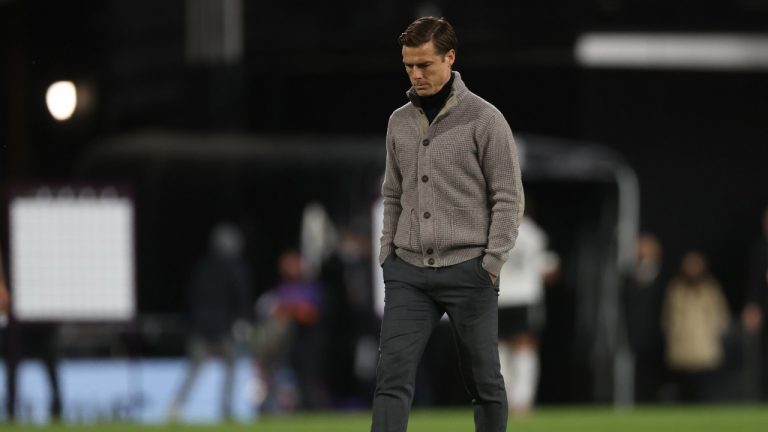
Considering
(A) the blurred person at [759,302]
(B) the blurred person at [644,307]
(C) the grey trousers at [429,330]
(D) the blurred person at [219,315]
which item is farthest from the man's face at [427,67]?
(A) the blurred person at [759,302]

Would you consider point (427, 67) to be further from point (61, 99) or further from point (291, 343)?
point (61, 99)

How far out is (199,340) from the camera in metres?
18.0

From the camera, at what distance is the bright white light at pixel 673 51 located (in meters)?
20.9

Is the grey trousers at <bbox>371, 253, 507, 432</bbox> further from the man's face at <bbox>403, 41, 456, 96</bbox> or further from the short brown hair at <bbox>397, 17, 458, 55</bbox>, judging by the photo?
the short brown hair at <bbox>397, 17, 458, 55</bbox>

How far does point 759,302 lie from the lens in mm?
20500

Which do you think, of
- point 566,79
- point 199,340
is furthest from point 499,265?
point 566,79

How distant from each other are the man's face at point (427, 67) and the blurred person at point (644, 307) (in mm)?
13502

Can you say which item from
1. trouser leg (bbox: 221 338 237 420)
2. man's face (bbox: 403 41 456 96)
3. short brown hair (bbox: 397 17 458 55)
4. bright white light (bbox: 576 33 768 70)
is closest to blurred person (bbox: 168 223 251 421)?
trouser leg (bbox: 221 338 237 420)

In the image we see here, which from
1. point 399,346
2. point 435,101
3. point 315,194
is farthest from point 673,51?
point 399,346

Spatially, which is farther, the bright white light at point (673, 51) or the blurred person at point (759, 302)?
the bright white light at point (673, 51)

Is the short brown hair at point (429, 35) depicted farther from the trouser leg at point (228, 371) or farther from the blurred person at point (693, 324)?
the blurred person at point (693, 324)

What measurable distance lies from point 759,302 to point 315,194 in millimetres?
5575

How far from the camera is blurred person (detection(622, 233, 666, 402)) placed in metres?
20.3

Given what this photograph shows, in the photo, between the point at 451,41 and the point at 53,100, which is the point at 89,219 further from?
the point at 451,41
